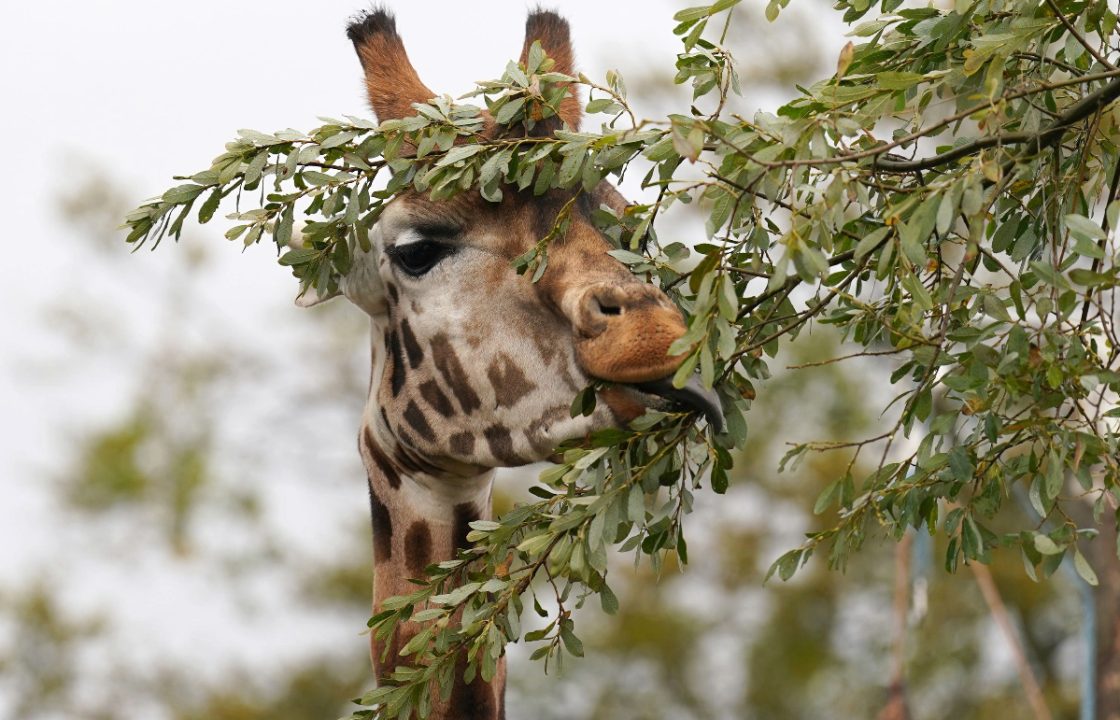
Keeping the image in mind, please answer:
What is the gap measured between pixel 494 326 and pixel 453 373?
177 millimetres

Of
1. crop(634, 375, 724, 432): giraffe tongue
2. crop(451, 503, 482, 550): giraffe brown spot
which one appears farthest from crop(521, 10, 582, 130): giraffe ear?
crop(634, 375, 724, 432): giraffe tongue

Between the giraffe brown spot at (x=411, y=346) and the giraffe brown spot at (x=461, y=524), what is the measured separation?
392mm

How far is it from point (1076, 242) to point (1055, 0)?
0.69 m

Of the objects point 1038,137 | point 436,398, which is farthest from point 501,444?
point 1038,137

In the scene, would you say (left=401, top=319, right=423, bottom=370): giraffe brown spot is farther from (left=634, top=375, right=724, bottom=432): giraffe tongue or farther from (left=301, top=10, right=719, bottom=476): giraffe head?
(left=634, top=375, right=724, bottom=432): giraffe tongue

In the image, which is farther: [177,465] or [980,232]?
[177,465]

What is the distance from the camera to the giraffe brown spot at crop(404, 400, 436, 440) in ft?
12.8

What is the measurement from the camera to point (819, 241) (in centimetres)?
301

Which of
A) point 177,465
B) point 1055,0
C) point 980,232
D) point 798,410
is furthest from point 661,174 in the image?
point 177,465

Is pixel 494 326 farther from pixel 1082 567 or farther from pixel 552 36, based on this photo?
pixel 1082 567

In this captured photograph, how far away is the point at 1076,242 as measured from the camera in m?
3.01

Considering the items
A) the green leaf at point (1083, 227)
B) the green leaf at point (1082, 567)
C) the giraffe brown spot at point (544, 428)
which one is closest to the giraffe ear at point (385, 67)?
the giraffe brown spot at point (544, 428)

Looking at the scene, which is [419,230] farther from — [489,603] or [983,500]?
[983,500]

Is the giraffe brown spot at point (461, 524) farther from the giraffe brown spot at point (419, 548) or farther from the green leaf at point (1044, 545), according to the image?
the green leaf at point (1044, 545)
